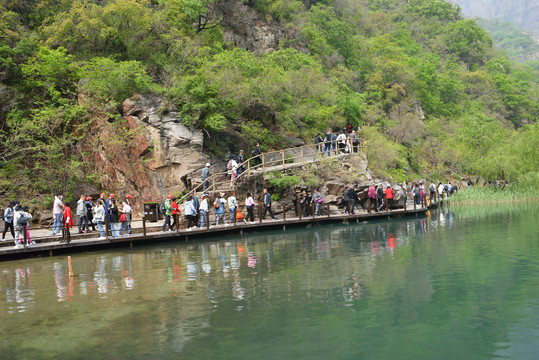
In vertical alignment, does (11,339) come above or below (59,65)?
below

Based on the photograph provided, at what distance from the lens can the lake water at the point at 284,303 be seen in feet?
27.8

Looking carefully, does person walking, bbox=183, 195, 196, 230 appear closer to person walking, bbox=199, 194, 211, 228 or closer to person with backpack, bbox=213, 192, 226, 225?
person walking, bbox=199, 194, 211, 228

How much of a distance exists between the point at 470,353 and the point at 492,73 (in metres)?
79.6

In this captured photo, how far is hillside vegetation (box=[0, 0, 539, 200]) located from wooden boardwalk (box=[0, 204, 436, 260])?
7.04 metres

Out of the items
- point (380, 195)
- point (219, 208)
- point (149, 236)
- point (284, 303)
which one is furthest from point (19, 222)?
point (380, 195)

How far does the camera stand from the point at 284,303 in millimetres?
11109

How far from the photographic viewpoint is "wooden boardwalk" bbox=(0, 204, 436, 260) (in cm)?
1956

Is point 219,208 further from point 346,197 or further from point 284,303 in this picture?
point 284,303

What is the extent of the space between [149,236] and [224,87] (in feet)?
46.0

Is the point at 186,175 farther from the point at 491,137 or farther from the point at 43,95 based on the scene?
the point at 491,137

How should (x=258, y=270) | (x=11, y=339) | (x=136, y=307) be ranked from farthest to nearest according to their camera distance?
(x=258, y=270), (x=136, y=307), (x=11, y=339)

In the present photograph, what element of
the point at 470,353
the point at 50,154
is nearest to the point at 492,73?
the point at 50,154

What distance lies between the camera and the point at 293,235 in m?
24.5

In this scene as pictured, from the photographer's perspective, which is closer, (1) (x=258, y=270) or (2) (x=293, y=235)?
(1) (x=258, y=270)
